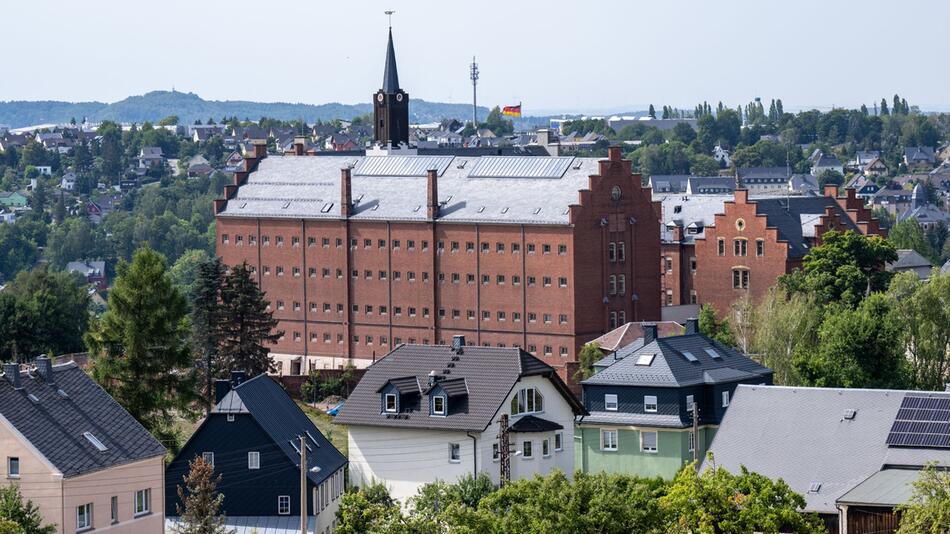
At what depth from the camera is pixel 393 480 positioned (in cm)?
7238

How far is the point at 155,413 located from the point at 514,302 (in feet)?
111

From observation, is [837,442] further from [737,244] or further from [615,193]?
[737,244]

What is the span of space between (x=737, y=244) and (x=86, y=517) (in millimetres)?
62176

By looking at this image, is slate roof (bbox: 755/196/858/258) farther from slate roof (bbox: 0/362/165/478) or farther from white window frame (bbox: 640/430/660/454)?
slate roof (bbox: 0/362/165/478)

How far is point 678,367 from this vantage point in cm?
7612

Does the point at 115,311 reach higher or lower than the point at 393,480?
higher

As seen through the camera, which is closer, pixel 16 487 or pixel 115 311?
pixel 16 487

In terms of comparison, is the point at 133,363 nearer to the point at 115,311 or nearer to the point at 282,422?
the point at 115,311

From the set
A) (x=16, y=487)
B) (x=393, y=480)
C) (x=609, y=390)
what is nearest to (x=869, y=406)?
(x=609, y=390)

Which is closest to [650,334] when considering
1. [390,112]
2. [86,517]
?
[86,517]

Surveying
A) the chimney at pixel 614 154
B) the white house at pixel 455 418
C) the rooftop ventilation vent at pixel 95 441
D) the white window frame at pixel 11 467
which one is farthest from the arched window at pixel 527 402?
the chimney at pixel 614 154

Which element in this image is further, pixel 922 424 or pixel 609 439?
pixel 609 439

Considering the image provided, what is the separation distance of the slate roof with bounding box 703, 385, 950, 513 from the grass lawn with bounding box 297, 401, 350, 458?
911 inches

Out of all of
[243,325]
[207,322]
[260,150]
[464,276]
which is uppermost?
[260,150]
